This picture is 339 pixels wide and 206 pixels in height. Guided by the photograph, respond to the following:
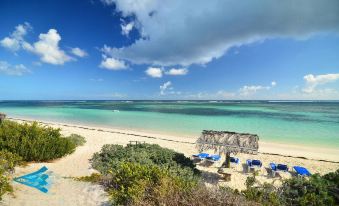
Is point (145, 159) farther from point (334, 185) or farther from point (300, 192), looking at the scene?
point (334, 185)

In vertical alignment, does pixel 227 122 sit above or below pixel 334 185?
below

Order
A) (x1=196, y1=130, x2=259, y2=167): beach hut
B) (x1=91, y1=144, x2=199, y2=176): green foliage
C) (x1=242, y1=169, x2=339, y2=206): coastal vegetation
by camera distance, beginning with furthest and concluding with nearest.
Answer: (x1=196, y1=130, x2=259, y2=167): beach hut < (x1=91, y1=144, x2=199, y2=176): green foliage < (x1=242, y1=169, x2=339, y2=206): coastal vegetation

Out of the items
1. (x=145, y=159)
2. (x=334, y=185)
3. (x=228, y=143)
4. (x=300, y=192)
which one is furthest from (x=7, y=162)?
(x=334, y=185)

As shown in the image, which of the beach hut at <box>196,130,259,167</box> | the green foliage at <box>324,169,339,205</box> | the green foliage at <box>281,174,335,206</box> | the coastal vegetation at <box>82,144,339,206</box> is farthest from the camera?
the beach hut at <box>196,130,259,167</box>

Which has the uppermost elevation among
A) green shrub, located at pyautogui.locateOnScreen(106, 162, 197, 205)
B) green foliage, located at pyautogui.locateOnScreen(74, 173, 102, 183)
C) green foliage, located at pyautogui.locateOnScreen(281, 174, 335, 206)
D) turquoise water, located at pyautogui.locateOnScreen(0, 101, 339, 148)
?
green shrub, located at pyautogui.locateOnScreen(106, 162, 197, 205)

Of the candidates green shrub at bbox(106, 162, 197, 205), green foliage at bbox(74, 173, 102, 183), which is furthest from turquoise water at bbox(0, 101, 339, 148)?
green shrub at bbox(106, 162, 197, 205)

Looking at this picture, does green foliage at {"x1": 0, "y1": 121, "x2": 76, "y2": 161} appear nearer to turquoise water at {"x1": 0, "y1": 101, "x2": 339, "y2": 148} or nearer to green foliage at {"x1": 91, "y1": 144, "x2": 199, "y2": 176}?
green foliage at {"x1": 91, "y1": 144, "x2": 199, "y2": 176}

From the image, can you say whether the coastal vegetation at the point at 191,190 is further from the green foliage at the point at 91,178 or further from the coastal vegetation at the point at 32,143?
the coastal vegetation at the point at 32,143

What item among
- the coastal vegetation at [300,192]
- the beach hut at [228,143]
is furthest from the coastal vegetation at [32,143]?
the coastal vegetation at [300,192]
